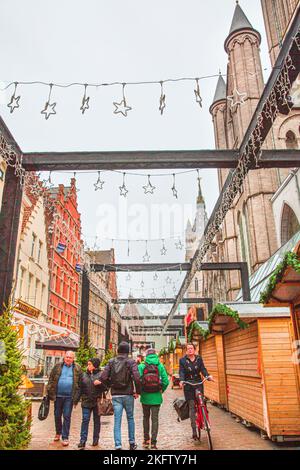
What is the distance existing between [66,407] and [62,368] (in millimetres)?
698

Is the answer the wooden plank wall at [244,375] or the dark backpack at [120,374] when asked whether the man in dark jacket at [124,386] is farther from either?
the wooden plank wall at [244,375]

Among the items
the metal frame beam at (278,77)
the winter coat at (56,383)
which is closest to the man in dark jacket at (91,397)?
the winter coat at (56,383)

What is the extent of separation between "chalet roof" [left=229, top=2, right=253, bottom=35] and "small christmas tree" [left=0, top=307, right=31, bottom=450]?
30172mm

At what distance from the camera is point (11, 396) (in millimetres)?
6215

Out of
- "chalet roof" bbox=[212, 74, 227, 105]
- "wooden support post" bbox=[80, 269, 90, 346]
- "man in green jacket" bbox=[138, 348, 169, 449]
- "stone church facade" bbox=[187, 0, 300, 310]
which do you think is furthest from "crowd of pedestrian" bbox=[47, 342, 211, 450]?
"chalet roof" bbox=[212, 74, 227, 105]

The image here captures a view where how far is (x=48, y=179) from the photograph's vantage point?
8.90 meters

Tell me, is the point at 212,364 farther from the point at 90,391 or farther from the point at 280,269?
the point at 280,269

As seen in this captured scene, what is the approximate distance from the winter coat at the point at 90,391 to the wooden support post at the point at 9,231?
2220 mm

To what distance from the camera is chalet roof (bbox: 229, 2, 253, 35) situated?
2975 cm

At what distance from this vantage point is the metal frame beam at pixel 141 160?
920 cm

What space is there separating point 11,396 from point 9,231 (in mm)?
3500

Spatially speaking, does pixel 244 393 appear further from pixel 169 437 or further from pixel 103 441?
pixel 103 441

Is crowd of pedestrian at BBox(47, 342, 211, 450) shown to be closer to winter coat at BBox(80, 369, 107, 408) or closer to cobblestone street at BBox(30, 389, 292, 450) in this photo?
winter coat at BBox(80, 369, 107, 408)

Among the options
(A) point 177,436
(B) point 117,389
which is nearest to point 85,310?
(A) point 177,436
